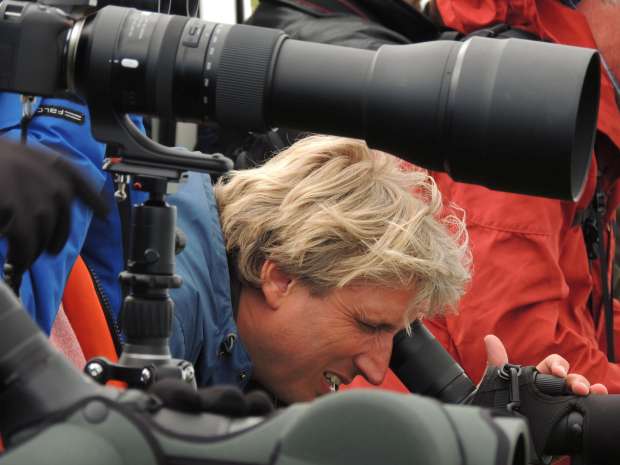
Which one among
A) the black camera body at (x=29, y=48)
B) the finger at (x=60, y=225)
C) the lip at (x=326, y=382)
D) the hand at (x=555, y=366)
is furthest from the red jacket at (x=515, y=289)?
the finger at (x=60, y=225)

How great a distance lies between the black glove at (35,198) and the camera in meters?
0.75

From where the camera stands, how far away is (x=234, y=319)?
2.03 m

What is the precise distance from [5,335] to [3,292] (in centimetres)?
3

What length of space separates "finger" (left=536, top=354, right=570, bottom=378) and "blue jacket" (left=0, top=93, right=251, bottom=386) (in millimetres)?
489

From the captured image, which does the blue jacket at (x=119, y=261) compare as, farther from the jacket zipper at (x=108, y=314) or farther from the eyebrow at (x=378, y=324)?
the eyebrow at (x=378, y=324)

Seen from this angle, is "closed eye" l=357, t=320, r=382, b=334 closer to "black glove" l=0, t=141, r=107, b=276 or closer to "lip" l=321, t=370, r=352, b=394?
"lip" l=321, t=370, r=352, b=394

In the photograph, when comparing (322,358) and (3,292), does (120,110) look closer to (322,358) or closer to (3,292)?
(3,292)

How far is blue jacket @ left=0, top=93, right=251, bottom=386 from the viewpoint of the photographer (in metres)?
1.51

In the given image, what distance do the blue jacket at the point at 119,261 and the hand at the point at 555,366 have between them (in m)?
0.44

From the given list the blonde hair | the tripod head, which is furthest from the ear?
the tripod head

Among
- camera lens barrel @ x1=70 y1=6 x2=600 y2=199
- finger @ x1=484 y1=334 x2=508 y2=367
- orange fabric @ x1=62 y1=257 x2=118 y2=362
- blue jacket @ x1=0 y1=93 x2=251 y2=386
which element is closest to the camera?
camera lens barrel @ x1=70 y1=6 x2=600 y2=199

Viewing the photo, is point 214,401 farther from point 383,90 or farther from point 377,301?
point 377,301

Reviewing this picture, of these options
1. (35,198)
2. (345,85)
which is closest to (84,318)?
(345,85)

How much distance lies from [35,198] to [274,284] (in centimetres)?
123
